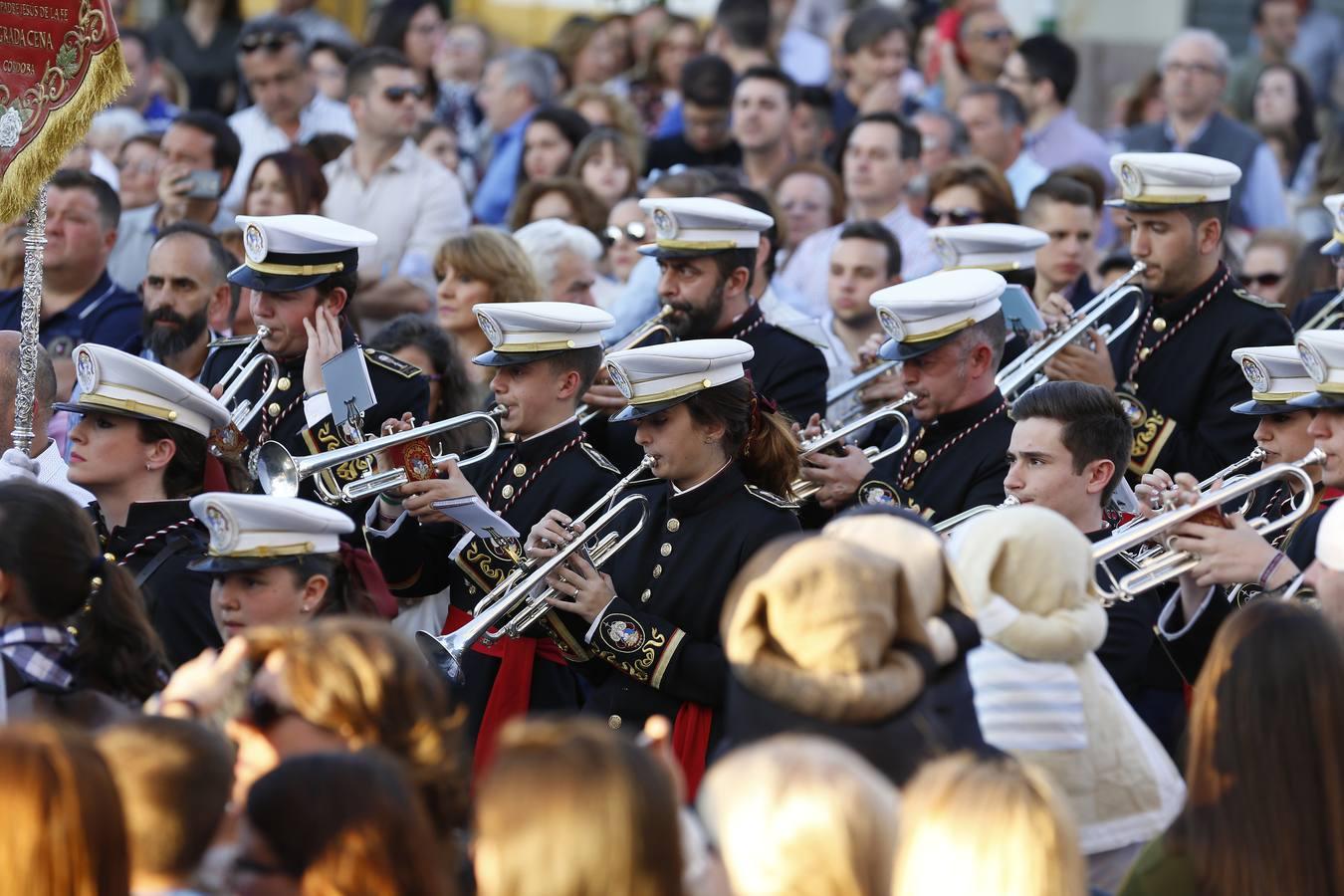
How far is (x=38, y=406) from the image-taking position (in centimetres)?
734

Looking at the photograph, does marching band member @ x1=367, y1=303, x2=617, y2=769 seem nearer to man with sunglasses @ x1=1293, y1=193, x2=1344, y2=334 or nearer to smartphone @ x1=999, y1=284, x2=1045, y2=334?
smartphone @ x1=999, y1=284, x2=1045, y2=334

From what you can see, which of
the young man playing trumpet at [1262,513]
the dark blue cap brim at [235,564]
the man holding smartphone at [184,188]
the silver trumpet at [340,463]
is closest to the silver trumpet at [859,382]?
the young man playing trumpet at [1262,513]

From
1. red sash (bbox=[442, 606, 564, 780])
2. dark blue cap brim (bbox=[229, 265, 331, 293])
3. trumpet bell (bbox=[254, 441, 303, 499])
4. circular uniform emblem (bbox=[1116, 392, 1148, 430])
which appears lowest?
red sash (bbox=[442, 606, 564, 780])

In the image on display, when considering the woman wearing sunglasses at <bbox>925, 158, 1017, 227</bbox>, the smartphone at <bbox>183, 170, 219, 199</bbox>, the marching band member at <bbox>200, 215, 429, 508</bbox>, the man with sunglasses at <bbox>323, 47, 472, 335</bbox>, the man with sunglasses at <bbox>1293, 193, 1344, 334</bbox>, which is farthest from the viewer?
the man with sunglasses at <bbox>323, 47, 472, 335</bbox>

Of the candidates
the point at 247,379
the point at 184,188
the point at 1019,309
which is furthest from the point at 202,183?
the point at 1019,309

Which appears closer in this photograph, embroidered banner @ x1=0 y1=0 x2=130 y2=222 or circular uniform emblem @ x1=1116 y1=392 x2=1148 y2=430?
embroidered banner @ x1=0 y1=0 x2=130 y2=222

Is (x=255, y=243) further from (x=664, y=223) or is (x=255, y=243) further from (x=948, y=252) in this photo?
(x=948, y=252)

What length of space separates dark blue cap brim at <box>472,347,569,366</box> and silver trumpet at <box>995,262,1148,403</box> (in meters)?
1.73

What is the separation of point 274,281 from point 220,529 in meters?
1.95

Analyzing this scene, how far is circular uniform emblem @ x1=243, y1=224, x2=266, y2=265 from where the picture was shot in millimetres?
7629

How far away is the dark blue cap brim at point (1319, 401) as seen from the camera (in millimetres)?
6332

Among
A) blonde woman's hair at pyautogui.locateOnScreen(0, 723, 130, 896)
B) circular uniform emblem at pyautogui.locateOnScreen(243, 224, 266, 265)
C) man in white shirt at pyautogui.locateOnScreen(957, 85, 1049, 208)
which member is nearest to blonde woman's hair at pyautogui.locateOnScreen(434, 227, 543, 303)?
circular uniform emblem at pyautogui.locateOnScreen(243, 224, 266, 265)

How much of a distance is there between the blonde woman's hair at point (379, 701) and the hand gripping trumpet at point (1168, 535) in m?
2.25

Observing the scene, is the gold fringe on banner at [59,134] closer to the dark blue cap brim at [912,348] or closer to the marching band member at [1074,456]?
the dark blue cap brim at [912,348]
